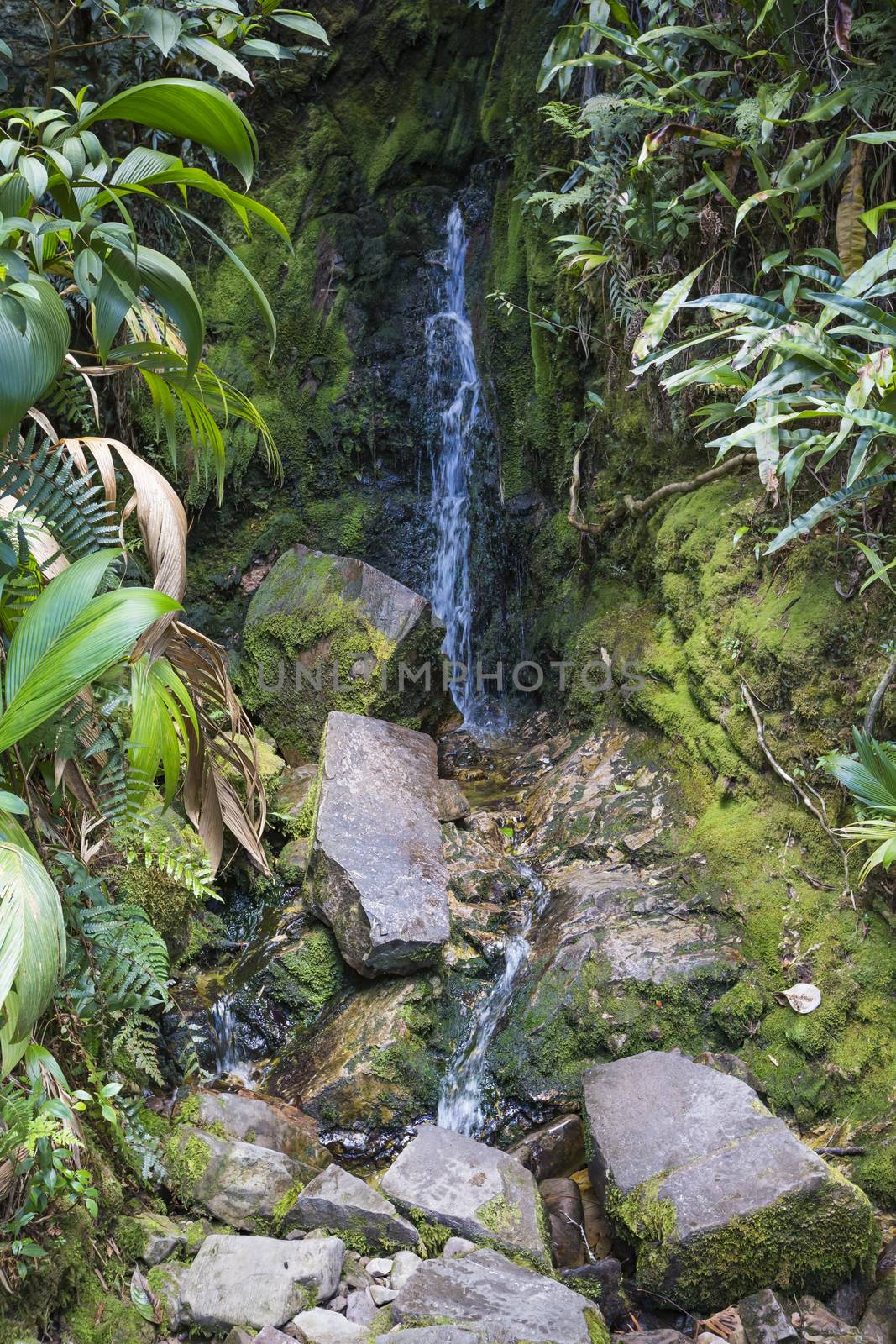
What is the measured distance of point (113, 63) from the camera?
570 cm

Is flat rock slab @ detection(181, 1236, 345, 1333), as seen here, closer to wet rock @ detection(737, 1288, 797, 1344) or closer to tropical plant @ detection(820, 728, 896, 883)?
wet rock @ detection(737, 1288, 797, 1344)

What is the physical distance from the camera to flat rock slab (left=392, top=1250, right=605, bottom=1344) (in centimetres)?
221

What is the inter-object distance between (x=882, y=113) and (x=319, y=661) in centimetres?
378

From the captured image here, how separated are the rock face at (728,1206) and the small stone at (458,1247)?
45cm

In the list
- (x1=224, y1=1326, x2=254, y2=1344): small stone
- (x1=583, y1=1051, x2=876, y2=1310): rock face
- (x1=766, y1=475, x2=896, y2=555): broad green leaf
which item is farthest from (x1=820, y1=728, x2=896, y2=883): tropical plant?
(x1=224, y1=1326, x2=254, y2=1344): small stone

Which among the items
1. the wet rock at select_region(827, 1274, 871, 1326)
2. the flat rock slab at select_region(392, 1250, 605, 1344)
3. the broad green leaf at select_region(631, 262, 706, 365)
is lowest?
the wet rock at select_region(827, 1274, 871, 1326)

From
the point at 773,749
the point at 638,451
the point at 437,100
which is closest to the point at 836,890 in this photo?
the point at 773,749

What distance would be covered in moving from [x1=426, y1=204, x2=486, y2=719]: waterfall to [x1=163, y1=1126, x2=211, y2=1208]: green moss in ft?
12.4

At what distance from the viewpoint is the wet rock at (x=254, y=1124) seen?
9.95 ft

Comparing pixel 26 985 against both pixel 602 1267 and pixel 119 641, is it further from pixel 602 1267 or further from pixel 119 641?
pixel 602 1267

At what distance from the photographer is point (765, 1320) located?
243cm

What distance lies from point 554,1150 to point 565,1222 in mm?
324

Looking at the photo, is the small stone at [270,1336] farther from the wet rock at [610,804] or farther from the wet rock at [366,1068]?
the wet rock at [610,804]

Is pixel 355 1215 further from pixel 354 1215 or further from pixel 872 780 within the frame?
pixel 872 780
